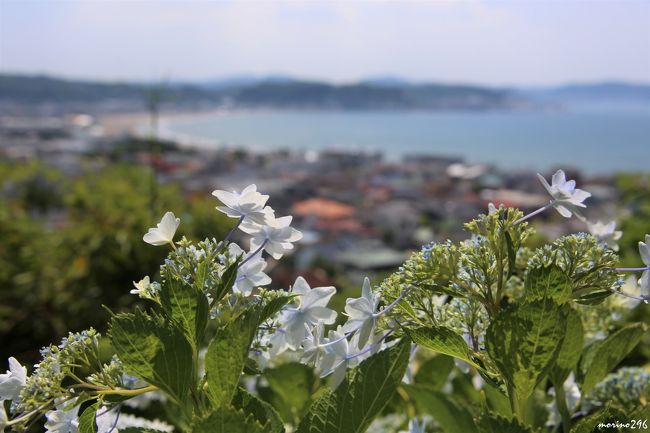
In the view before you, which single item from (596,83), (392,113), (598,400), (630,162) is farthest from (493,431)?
(596,83)

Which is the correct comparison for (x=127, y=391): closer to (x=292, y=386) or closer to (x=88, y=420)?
(x=88, y=420)

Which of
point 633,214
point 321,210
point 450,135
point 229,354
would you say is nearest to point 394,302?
point 229,354

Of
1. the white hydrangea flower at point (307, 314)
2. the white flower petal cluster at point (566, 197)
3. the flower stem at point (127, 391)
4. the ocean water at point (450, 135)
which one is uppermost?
the white flower petal cluster at point (566, 197)

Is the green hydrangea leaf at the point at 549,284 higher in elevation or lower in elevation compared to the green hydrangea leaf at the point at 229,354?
higher

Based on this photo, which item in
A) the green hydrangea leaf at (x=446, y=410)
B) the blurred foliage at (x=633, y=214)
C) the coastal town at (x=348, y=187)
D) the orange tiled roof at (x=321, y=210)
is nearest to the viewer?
the green hydrangea leaf at (x=446, y=410)

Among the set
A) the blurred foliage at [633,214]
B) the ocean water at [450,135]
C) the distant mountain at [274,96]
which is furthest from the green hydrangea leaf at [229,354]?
the ocean water at [450,135]

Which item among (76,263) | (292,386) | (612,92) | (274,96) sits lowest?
(274,96)

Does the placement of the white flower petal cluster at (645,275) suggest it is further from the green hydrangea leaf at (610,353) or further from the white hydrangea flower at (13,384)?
the white hydrangea flower at (13,384)
